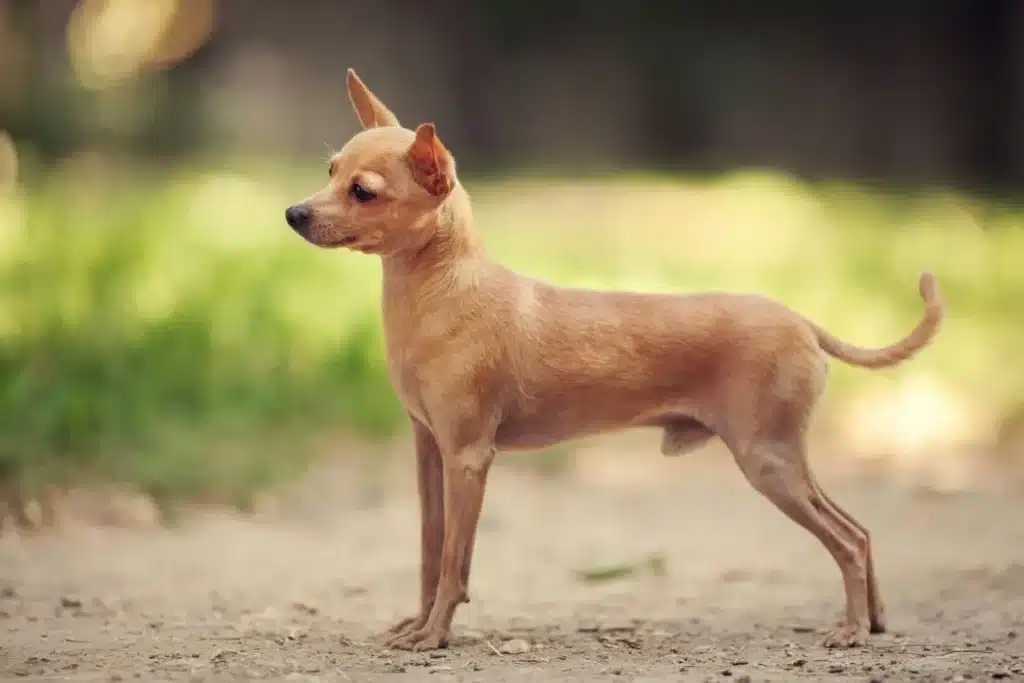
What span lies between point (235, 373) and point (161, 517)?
151 cm

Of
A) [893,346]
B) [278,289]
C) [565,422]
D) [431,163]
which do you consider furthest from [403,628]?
[278,289]

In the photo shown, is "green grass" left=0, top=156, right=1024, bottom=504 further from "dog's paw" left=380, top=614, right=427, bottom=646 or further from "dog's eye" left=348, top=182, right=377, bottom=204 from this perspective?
"dog's eye" left=348, top=182, right=377, bottom=204

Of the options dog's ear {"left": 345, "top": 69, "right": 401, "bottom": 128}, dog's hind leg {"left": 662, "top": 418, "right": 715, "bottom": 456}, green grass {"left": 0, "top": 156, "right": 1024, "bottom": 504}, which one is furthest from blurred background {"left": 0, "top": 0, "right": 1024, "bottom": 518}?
dog's hind leg {"left": 662, "top": 418, "right": 715, "bottom": 456}

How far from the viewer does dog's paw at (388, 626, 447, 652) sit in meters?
3.76

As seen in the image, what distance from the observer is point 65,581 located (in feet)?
15.7

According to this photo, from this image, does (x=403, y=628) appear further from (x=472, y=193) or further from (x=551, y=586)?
(x=472, y=193)

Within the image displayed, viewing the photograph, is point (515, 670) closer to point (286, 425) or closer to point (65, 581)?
point (65, 581)

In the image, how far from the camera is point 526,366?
3.76 m

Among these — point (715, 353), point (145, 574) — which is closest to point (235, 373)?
point (145, 574)

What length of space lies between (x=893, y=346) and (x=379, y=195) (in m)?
1.67

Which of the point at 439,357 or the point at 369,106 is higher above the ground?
the point at 369,106

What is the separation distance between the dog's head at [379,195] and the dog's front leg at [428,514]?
622 millimetres

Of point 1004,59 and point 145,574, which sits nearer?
point 145,574

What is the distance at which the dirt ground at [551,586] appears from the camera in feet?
11.8
